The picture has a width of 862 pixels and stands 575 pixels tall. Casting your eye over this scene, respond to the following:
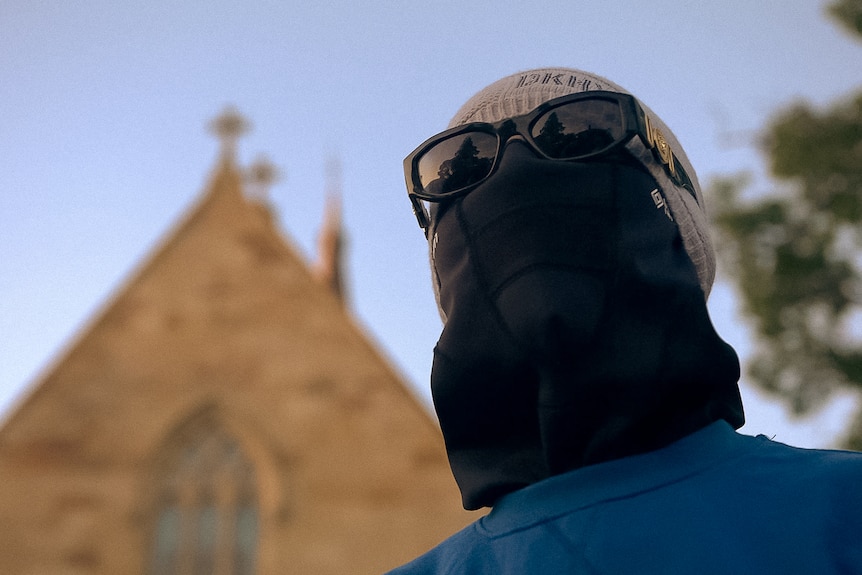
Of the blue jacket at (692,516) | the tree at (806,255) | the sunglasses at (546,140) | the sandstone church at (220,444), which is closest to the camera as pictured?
the blue jacket at (692,516)

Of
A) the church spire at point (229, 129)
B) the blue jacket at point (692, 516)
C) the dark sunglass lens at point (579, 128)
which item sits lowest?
the blue jacket at point (692, 516)

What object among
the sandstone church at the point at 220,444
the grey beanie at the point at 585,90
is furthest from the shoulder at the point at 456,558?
the sandstone church at the point at 220,444

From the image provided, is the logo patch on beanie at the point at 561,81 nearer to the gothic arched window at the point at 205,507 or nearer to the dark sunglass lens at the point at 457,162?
the dark sunglass lens at the point at 457,162

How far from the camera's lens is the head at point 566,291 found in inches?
61.9

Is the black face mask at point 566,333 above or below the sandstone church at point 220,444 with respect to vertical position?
below

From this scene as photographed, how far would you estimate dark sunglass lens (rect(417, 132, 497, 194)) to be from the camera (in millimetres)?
1877

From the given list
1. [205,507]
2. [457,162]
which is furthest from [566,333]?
[205,507]

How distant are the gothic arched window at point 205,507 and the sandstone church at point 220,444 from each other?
Result: 16 mm

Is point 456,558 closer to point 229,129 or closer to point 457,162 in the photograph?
point 457,162

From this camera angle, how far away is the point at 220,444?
11.0 m

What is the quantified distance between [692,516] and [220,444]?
1016cm

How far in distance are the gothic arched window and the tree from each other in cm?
574

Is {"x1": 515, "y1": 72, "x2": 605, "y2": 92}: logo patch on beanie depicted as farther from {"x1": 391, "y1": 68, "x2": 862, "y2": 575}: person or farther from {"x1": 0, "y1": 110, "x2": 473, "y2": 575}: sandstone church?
{"x1": 0, "y1": 110, "x2": 473, "y2": 575}: sandstone church

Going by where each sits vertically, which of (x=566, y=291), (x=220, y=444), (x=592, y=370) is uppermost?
(x=220, y=444)
